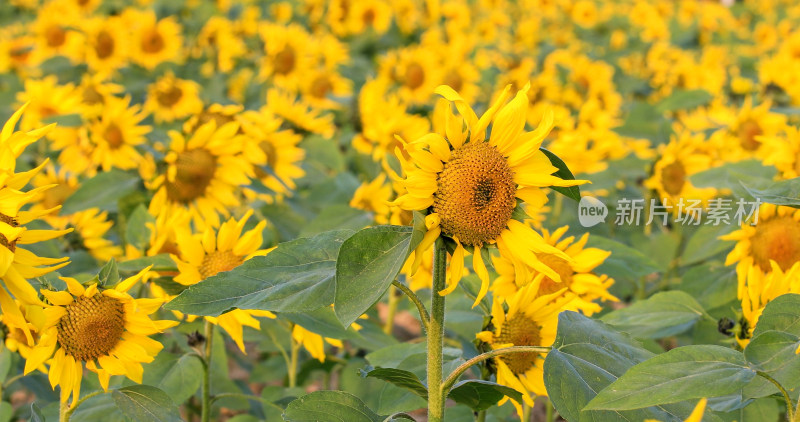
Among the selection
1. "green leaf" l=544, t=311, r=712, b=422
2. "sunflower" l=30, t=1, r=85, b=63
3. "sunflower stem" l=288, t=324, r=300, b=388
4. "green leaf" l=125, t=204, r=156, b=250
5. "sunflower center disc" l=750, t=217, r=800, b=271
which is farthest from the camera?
"sunflower" l=30, t=1, r=85, b=63

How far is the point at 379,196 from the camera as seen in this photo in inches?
89.9

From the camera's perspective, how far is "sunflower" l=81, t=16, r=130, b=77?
405 cm

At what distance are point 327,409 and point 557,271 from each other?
0.61 meters

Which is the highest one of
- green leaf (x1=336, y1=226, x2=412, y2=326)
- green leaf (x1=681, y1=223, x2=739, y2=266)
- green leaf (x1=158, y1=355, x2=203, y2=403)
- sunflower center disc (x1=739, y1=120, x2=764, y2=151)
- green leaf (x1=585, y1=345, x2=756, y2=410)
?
green leaf (x1=336, y1=226, x2=412, y2=326)

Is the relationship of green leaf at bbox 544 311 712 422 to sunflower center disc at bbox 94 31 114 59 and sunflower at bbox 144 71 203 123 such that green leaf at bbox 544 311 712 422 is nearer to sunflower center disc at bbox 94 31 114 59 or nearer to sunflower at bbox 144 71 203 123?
sunflower at bbox 144 71 203 123

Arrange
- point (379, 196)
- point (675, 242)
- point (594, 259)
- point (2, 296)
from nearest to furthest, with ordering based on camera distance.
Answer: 1. point (2, 296)
2. point (594, 259)
3. point (379, 196)
4. point (675, 242)

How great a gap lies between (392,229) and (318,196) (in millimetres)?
1627

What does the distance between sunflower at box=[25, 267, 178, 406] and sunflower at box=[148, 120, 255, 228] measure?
0.77m

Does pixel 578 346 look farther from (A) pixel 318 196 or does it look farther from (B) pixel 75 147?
(B) pixel 75 147

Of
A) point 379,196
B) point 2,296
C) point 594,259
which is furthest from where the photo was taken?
point 379,196

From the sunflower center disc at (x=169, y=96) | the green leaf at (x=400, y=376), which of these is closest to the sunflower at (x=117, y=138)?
the sunflower center disc at (x=169, y=96)

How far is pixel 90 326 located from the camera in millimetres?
1304

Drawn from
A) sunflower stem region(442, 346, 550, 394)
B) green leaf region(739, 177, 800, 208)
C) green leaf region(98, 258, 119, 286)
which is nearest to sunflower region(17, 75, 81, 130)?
green leaf region(98, 258, 119, 286)

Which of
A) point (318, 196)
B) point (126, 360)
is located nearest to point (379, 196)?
point (318, 196)
